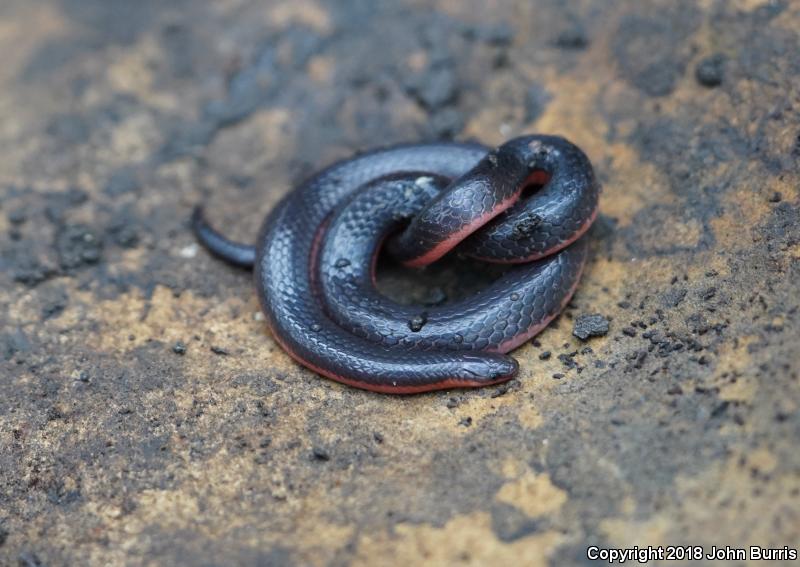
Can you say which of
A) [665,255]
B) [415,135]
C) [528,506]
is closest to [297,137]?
[415,135]

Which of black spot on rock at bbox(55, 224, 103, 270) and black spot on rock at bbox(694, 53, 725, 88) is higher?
black spot on rock at bbox(694, 53, 725, 88)

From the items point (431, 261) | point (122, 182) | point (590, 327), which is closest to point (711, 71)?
point (590, 327)

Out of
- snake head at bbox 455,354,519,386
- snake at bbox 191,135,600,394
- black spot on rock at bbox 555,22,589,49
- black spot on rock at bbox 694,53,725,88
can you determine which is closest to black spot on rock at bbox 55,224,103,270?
snake at bbox 191,135,600,394

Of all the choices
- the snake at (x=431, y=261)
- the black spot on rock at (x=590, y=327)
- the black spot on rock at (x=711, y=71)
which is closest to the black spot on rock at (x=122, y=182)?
the snake at (x=431, y=261)

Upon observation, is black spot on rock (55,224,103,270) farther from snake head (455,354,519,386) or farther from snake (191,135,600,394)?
snake head (455,354,519,386)

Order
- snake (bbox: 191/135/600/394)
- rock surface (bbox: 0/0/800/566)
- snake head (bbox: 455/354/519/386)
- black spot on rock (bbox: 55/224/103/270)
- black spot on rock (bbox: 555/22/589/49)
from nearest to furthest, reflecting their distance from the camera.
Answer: rock surface (bbox: 0/0/800/566)
snake head (bbox: 455/354/519/386)
snake (bbox: 191/135/600/394)
black spot on rock (bbox: 55/224/103/270)
black spot on rock (bbox: 555/22/589/49)

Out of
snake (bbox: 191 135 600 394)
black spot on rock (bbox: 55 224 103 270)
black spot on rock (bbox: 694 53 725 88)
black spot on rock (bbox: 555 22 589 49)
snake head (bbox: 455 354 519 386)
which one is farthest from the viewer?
black spot on rock (bbox: 555 22 589 49)

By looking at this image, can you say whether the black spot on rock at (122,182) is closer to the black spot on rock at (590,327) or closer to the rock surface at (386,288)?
the rock surface at (386,288)
